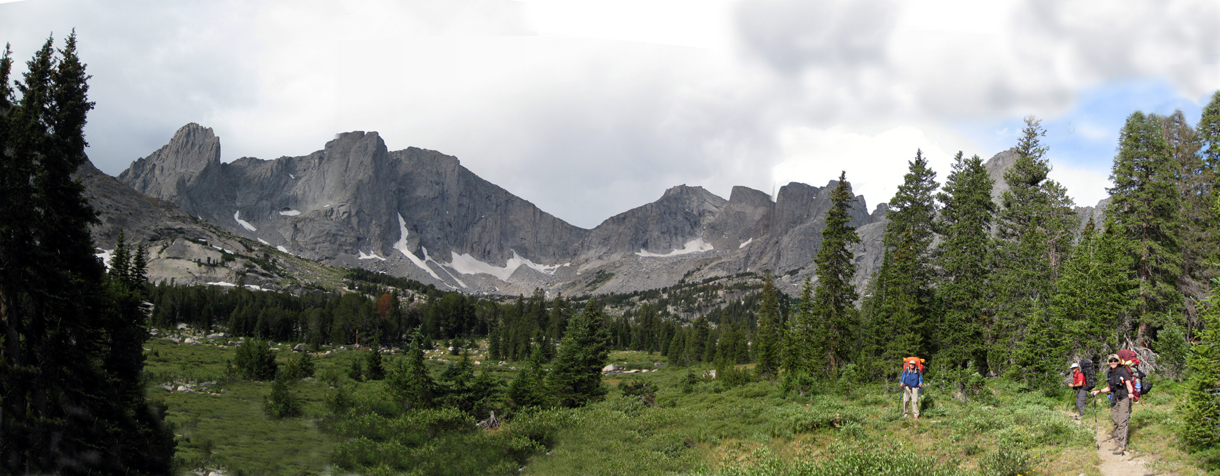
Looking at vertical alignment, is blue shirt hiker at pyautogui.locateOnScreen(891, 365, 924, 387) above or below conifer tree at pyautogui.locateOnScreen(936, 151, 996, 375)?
below

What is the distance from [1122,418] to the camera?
45.2ft

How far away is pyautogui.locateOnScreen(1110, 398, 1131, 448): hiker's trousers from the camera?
13641 millimetres

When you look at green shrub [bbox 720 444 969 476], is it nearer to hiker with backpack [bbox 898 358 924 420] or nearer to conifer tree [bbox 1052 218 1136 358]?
hiker with backpack [bbox 898 358 924 420]

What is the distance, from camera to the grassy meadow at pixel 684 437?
1415 centimetres

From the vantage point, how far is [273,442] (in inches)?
896

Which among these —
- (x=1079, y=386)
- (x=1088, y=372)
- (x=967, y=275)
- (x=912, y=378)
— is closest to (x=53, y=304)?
(x=912, y=378)

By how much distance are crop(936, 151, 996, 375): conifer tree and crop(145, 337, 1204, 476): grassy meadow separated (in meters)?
6.05

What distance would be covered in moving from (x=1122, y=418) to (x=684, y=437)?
13.2 meters

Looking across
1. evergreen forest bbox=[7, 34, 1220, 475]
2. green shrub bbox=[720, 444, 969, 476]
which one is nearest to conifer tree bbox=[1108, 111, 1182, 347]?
evergreen forest bbox=[7, 34, 1220, 475]

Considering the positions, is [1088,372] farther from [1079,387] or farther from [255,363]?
[255,363]

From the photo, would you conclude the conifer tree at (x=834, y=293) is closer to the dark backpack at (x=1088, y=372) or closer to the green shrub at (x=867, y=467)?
the dark backpack at (x=1088, y=372)

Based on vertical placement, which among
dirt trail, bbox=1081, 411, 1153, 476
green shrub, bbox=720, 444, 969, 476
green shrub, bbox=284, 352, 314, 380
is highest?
dirt trail, bbox=1081, 411, 1153, 476

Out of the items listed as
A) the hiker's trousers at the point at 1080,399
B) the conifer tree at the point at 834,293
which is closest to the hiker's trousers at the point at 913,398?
the hiker's trousers at the point at 1080,399

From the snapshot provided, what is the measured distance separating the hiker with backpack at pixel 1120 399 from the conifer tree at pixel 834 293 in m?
22.7
